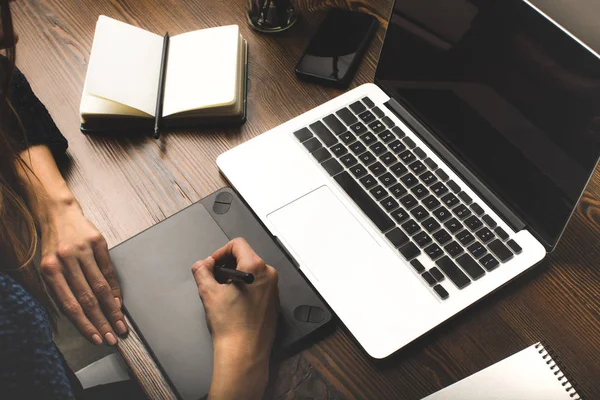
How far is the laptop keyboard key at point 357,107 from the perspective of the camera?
808mm

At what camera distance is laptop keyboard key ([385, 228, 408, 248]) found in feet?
2.31

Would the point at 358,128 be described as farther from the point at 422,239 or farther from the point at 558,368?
the point at 558,368

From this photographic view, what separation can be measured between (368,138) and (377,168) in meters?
0.05

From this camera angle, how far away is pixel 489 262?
0.68 m

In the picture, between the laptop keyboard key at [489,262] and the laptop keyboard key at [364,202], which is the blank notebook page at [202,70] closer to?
the laptop keyboard key at [364,202]

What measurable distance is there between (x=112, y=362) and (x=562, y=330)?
1.78 feet

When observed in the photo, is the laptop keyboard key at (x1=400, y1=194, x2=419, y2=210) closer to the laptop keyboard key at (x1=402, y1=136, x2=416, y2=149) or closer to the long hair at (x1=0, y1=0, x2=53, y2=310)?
the laptop keyboard key at (x1=402, y1=136, x2=416, y2=149)

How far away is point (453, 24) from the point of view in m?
0.69

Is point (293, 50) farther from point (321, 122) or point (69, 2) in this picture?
point (69, 2)

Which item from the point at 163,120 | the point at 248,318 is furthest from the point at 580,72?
the point at 163,120

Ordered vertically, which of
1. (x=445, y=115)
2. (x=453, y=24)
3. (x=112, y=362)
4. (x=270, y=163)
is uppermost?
(x=453, y=24)

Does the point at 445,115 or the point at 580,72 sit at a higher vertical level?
the point at 580,72

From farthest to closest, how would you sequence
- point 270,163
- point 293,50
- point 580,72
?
point 293,50
point 270,163
point 580,72

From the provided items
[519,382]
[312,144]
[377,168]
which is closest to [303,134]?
[312,144]
